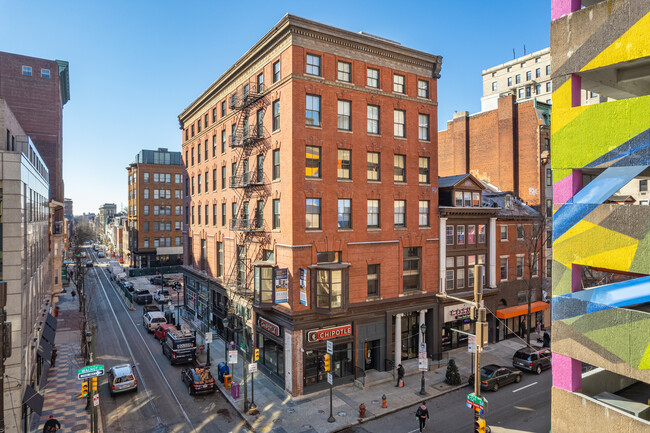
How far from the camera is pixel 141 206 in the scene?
88.6 meters

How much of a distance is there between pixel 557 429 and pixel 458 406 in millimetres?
13902

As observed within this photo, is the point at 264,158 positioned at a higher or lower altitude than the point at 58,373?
higher

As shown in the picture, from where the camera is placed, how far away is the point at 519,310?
37.0 meters

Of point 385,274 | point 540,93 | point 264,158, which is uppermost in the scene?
point 540,93

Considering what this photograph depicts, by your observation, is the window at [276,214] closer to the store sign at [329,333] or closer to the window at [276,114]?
the window at [276,114]

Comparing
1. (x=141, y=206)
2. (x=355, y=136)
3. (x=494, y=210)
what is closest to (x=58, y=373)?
(x=355, y=136)

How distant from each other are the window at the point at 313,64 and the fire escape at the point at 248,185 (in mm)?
4459

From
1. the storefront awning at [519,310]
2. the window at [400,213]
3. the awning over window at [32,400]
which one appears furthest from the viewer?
the storefront awning at [519,310]

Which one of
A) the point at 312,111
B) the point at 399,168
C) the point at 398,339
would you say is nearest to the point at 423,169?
the point at 399,168

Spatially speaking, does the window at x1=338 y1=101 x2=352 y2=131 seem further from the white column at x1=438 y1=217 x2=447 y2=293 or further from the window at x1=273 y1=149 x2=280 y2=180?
the white column at x1=438 y1=217 x2=447 y2=293

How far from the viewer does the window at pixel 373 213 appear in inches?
1130

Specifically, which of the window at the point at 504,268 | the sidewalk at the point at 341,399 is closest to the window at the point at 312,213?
→ the sidewalk at the point at 341,399

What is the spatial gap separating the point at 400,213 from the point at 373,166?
14.1 ft

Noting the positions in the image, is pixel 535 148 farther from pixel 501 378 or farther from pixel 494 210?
pixel 501 378
